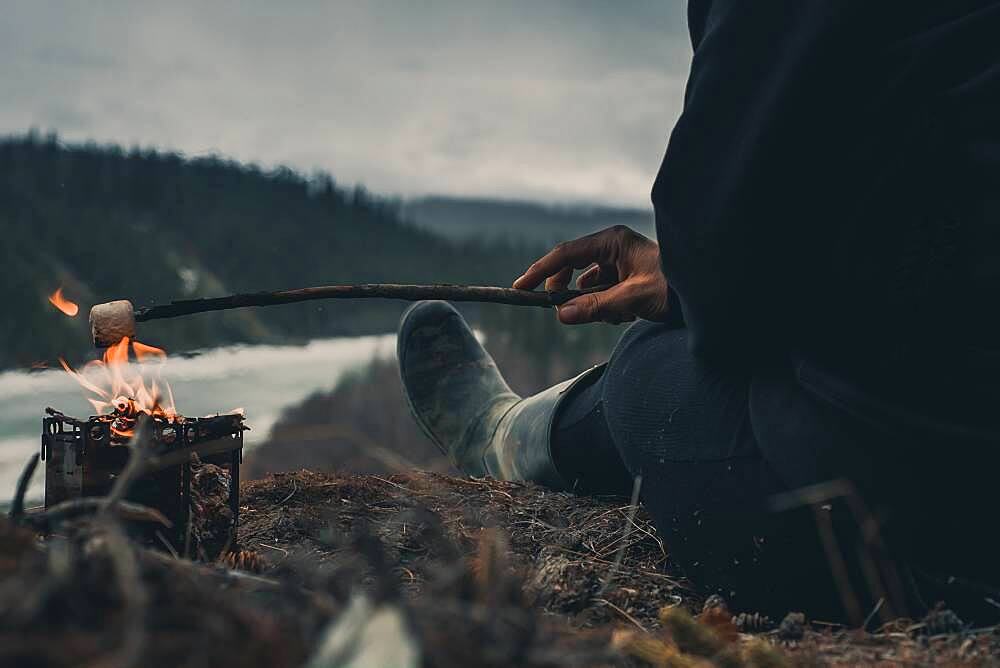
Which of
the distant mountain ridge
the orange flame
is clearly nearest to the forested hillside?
the distant mountain ridge

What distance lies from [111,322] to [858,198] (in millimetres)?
1434

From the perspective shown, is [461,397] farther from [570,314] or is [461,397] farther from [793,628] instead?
[793,628]

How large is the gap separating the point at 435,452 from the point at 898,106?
96.1 inches

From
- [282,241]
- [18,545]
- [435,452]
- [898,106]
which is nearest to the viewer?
[18,545]

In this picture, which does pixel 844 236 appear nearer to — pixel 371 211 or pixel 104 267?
pixel 104 267

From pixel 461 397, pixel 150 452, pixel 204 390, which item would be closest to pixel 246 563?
pixel 150 452

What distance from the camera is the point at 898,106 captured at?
115 cm

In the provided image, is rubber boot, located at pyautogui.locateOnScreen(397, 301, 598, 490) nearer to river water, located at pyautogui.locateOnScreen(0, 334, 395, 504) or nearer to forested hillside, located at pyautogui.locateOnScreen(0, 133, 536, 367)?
river water, located at pyautogui.locateOnScreen(0, 334, 395, 504)

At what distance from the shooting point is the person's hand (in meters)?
1.77

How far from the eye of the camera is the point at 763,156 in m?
1.20

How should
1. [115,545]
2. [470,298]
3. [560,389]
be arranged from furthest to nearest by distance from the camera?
[560,389] → [470,298] → [115,545]

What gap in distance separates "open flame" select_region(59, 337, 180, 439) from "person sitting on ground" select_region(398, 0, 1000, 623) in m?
1.11

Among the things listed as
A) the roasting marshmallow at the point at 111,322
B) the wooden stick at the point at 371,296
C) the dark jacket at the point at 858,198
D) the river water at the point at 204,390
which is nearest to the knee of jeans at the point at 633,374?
the wooden stick at the point at 371,296

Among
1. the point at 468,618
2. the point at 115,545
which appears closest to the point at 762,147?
the point at 468,618
